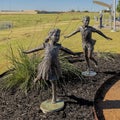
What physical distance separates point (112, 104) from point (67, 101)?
3.41 ft

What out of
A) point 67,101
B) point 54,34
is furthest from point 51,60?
point 67,101

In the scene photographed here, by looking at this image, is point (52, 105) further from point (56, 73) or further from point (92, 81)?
point (92, 81)

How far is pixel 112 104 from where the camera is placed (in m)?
7.01

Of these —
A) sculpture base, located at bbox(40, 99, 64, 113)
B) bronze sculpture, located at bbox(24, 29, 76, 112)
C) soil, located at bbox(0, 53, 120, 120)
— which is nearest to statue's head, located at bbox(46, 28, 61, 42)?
bronze sculpture, located at bbox(24, 29, 76, 112)

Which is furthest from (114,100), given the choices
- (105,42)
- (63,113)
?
(105,42)

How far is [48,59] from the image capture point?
6.07 meters

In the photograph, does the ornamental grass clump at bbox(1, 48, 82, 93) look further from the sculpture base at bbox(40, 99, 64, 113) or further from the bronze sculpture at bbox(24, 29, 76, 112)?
the bronze sculpture at bbox(24, 29, 76, 112)

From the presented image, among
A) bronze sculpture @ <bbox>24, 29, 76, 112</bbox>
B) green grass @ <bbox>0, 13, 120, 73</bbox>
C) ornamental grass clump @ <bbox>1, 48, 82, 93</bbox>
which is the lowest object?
green grass @ <bbox>0, 13, 120, 73</bbox>

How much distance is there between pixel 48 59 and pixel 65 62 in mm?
2662

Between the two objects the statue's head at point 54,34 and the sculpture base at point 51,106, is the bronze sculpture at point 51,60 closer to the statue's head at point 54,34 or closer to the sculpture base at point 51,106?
the statue's head at point 54,34

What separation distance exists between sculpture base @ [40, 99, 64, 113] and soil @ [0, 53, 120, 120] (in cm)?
8

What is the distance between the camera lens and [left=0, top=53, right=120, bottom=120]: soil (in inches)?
249

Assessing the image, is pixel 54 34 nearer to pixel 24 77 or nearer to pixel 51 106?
pixel 51 106

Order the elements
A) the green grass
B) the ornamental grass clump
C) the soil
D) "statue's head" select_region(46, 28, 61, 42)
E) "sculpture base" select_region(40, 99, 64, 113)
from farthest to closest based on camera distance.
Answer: the green grass → the ornamental grass clump → "sculpture base" select_region(40, 99, 64, 113) → the soil → "statue's head" select_region(46, 28, 61, 42)
